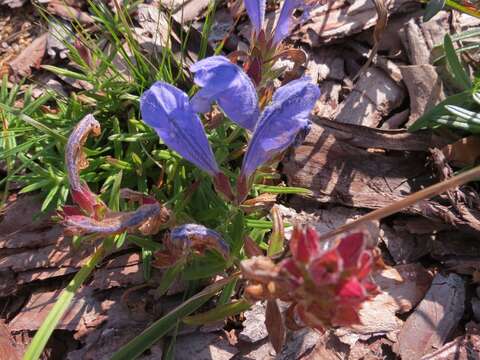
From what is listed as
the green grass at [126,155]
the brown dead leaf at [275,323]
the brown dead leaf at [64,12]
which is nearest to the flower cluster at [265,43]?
the green grass at [126,155]

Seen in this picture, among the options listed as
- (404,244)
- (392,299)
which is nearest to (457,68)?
(404,244)

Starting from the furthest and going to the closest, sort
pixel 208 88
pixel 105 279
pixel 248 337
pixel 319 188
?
pixel 319 188, pixel 105 279, pixel 248 337, pixel 208 88

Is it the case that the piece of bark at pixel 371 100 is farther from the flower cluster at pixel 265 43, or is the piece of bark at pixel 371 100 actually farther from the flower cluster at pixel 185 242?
the flower cluster at pixel 185 242

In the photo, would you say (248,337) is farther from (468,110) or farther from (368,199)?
(468,110)

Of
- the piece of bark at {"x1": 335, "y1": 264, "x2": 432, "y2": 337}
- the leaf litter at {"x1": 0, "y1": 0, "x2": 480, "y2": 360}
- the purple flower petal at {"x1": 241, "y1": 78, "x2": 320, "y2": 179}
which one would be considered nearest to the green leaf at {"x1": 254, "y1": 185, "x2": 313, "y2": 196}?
the leaf litter at {"x1": 0, "y1": 0, "x2": 480, "y2": 360}

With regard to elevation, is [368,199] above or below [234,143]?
below

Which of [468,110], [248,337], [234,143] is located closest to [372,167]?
[468,110]
